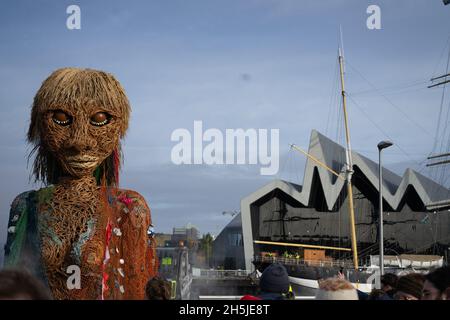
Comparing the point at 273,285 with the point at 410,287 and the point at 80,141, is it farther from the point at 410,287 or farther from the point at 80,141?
the point at 80,141

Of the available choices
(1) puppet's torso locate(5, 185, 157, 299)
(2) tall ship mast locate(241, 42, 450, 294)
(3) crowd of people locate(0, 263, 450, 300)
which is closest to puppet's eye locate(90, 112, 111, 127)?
(1) puppet's torso locate(5, 185, 157, 299)

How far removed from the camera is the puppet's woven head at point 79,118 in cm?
793

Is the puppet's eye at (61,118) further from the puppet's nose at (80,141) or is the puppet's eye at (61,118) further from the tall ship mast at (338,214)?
the tall ship mast at (338,214)

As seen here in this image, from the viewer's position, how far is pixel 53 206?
8.07 m

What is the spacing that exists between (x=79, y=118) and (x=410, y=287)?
4540 millimetres

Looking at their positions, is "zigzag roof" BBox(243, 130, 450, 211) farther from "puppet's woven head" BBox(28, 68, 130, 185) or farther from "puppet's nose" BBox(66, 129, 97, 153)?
"puppet's nose" BBox(66, 129, 97, 153)

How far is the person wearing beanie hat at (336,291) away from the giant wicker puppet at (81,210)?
412 cm

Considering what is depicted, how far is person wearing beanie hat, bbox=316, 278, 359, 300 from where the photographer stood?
438 cm

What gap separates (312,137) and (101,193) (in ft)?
156

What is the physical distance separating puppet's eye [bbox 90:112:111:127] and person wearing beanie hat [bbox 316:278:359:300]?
438cm

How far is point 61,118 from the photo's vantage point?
314 inches

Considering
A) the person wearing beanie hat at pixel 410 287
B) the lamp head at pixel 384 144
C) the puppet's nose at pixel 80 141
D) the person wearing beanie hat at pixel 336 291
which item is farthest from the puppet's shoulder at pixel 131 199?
the lamp head at pixel 384 144
